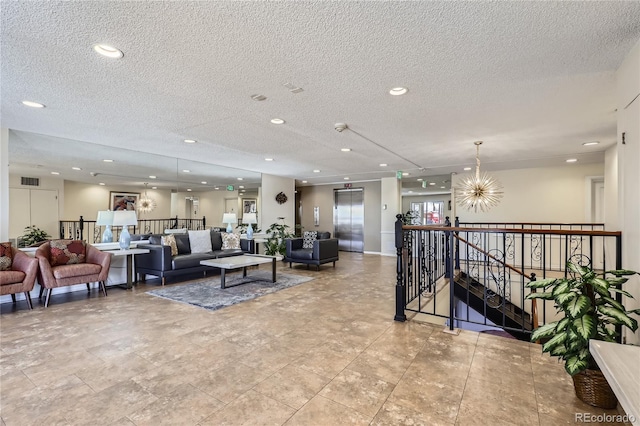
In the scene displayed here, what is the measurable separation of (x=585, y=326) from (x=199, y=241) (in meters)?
6.14

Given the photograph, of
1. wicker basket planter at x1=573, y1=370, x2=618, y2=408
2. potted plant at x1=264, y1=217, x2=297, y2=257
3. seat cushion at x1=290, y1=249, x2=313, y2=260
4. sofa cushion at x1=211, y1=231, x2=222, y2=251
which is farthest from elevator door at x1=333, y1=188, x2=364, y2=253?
wicker basket planter at x1=573, y1=370, x2=618, y2=408

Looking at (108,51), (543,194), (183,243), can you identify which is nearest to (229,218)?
(183,243)

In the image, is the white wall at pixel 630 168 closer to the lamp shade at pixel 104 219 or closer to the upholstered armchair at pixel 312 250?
the upholstered armchair at pixel 312 250

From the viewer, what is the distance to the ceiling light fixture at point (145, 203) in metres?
6.25

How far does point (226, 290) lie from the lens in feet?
16.1

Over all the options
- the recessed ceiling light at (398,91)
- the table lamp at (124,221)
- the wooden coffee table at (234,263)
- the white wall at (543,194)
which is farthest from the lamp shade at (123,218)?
the white wall at (543,194)

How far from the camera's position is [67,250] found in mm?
4613

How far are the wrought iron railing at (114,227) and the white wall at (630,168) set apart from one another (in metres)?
6.99

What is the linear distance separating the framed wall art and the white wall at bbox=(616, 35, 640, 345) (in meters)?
7.17

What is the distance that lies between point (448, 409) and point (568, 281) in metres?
1.19

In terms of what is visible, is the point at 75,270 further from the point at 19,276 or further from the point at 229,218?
the point at 229,218

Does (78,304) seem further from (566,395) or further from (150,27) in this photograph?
(566,395)

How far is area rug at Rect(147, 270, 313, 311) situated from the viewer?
429 cm

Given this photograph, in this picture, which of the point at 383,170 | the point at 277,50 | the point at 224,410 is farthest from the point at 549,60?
the point at 383,170
